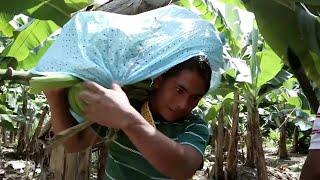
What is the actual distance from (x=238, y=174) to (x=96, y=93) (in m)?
4.33

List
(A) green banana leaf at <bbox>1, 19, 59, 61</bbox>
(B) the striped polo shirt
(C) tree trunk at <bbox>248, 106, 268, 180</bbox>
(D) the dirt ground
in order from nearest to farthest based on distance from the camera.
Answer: (B) the striped polo shirt, (A) green banana leaf at <bbox>1, 19, 59, 61</bbox>, (C) tree trunk at <bbox>248, 106, 268, 180</bbox>, (D) the dirt ground

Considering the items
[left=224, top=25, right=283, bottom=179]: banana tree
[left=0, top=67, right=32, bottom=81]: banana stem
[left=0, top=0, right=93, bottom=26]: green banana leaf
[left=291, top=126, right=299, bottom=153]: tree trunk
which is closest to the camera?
[left=0, top=67, right=32, bottom=81]: banana stem

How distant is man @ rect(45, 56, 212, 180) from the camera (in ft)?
2.96

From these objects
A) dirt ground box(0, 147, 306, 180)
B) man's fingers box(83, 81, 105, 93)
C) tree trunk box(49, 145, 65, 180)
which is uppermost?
man's fingers box(83, 81, 105, 93)

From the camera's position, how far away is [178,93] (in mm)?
1012

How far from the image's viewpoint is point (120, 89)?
954 mm

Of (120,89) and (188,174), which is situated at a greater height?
(120,89)

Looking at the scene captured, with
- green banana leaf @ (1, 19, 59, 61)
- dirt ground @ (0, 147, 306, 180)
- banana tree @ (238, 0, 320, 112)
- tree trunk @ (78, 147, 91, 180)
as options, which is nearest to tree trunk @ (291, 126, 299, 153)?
dirt ground @ (0, 147, 306, 180)

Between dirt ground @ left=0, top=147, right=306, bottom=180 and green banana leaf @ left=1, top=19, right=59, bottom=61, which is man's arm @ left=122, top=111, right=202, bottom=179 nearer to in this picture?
green banana leaf @ left=1, top=19, right=59, bottom=61

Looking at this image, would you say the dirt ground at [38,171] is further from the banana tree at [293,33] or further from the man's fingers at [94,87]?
the man's fingers at [94,87]

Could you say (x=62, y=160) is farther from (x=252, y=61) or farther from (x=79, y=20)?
(x=252, y=61)

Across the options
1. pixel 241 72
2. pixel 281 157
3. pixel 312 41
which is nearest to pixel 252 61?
pixel 241 72

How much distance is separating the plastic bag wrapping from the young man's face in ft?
0.12

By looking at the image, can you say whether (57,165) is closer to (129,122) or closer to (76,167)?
Result: (76,167)
